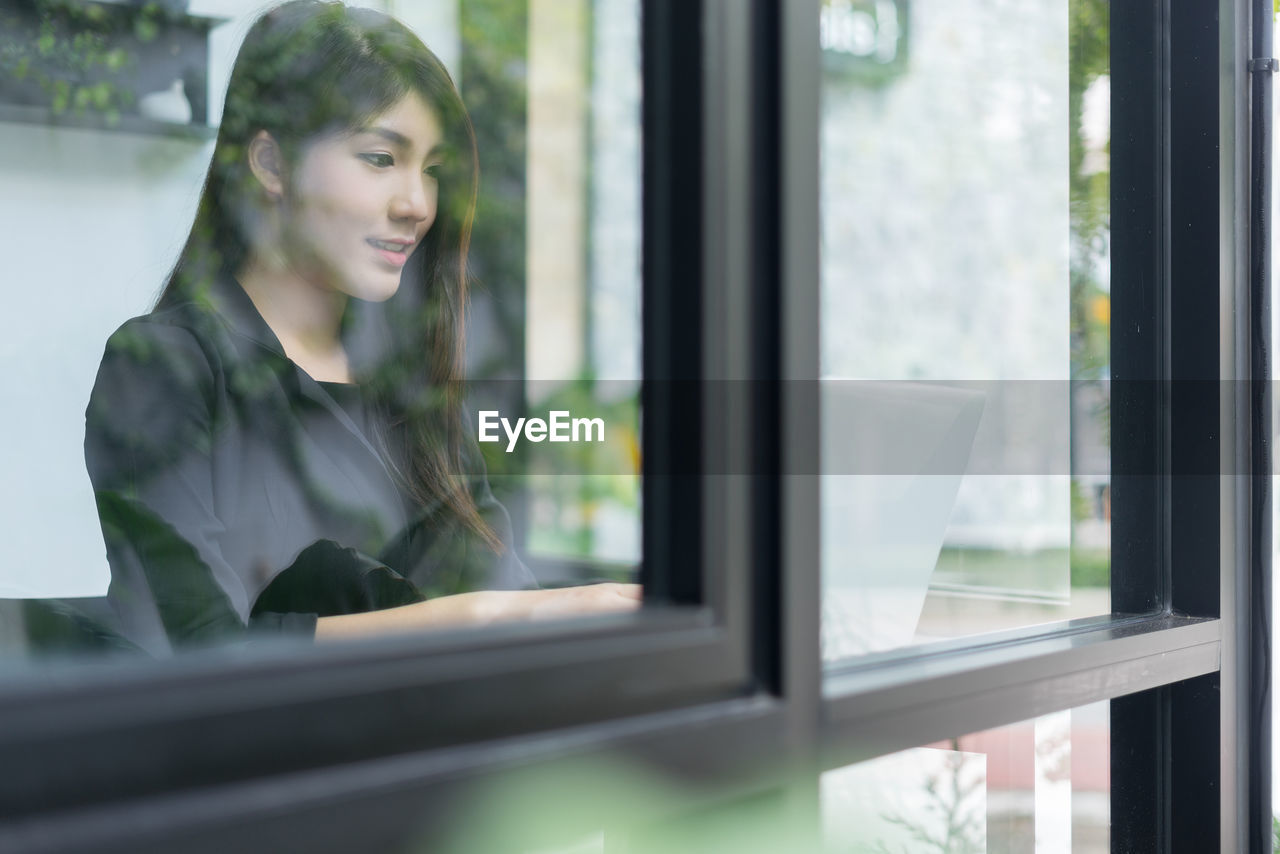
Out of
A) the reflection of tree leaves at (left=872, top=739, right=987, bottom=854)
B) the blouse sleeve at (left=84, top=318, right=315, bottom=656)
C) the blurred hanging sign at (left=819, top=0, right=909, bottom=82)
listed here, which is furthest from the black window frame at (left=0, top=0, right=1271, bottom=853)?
the blouse sleeve at (left=84, top=318, right=315, bottom=656)

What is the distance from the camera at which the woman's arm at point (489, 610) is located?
542 mm

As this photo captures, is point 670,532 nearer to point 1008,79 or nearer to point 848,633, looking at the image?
point 848,633

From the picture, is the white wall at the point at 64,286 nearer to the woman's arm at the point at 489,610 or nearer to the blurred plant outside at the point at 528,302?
the blurred plant outside at the point at 528,302

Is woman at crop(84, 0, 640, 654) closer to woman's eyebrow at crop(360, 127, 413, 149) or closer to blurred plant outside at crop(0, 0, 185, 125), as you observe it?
woman's eyebrow at crop(360, 127, 413, 149)

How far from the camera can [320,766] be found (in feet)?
1.35

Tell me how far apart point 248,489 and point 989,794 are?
0.81 metres

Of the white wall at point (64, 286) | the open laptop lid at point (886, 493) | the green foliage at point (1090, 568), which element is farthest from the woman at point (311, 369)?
the green foliage at point (1090, 568)

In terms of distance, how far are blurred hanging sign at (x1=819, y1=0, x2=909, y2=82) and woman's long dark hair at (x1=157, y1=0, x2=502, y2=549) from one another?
2.25ft

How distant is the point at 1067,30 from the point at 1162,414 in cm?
41

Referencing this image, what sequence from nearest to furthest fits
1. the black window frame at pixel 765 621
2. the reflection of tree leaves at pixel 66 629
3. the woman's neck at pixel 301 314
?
the black window frame at pixel 765 621 < the reflection of tree leaves at pixel 66 629 < the woman's neck at pixel 301 314

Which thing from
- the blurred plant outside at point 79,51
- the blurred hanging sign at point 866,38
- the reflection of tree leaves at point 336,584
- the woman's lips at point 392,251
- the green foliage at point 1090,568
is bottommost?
the reflection of tree leaves at point 336,584

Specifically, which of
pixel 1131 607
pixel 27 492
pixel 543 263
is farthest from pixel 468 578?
pixel 1131 607

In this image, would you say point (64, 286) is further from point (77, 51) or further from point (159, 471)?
point (159, 471)

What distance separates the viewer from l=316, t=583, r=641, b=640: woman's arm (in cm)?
54
